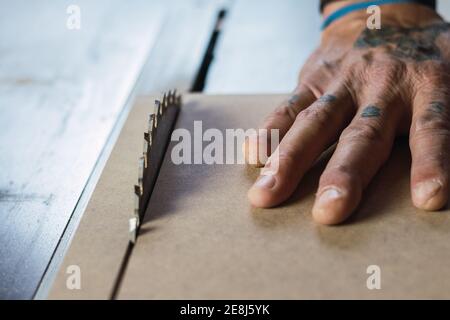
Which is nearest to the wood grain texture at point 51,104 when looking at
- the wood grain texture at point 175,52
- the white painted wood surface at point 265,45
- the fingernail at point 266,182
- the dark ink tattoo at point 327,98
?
the wood grain texture at point 175,52

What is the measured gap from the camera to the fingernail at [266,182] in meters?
0.92

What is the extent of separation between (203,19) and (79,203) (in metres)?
0.97

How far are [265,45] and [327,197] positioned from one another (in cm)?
84

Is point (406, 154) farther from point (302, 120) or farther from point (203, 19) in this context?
point (203, 19)

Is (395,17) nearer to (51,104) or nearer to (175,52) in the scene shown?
(175,52)

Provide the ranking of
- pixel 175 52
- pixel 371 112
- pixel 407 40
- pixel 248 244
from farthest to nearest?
pixel 175 52 < pixel 407 40 < pixel 371 112 < pixel 248 244

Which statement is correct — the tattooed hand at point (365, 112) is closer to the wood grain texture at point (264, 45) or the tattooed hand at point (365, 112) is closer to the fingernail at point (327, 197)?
the fingernail at point (327, 197)

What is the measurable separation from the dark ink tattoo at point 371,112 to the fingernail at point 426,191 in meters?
0.22

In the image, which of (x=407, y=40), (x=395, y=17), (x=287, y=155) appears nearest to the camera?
(x=287, y=155)

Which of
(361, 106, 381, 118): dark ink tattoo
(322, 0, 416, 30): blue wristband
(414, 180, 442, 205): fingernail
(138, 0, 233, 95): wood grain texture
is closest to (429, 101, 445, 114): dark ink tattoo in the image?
(361, 106, 381, 118): dark ink tattoo

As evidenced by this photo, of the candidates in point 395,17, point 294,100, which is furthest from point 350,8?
point 294,100

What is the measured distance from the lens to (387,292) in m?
0.74

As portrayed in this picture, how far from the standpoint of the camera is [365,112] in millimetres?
1090

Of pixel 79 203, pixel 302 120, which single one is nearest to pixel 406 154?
pixel 302 120
